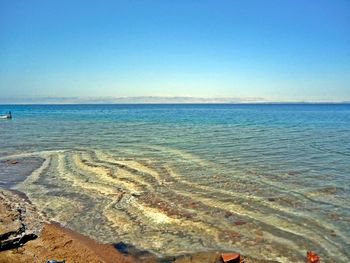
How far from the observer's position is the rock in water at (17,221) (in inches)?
247

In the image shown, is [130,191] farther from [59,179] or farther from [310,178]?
[310,178]

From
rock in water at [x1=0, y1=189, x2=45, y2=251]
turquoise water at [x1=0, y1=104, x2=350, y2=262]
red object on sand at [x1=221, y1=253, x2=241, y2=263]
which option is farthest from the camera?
turquoise water at [x1=0, y1=104, x2=350, y2=262]

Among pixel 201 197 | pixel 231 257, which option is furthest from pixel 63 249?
pixel 201 197

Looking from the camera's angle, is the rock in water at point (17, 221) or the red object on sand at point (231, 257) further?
the rock in water at point (17, 221)

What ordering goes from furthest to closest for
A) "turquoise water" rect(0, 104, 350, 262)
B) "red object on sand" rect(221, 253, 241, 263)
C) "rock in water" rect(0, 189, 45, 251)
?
"turquoise water" rect(0, 104, 350, 262) → "rock in water" rect(0, 189, 45, 251) → "red object on sand" rect(221, 253, 241, 263)

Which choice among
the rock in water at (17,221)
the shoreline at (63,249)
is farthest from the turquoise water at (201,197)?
the rock in water at (17,221)

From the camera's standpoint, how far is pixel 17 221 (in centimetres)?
725

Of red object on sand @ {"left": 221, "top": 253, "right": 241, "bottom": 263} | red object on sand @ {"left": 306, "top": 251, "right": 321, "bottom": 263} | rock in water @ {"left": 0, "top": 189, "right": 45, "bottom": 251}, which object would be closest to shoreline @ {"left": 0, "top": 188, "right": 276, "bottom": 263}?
rock in water @ {"left": 0, "top": 189, "right": 45, "bottom": 251}

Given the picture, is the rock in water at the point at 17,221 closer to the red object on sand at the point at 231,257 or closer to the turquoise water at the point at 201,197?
the turquoise water at the point at 201,197

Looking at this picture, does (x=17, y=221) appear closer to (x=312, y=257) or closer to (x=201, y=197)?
(x=201, y=197)

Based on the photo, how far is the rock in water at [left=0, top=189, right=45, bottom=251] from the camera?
20.6 ft

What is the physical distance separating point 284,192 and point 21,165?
12253 mm

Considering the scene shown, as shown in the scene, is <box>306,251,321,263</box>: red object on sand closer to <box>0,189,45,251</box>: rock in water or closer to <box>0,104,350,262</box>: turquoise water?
<box>0,104,350,262</box>: turquoise water

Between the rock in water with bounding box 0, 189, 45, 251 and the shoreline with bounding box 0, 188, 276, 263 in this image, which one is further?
the rock in water with bounding box 0, 189, 45, 251
